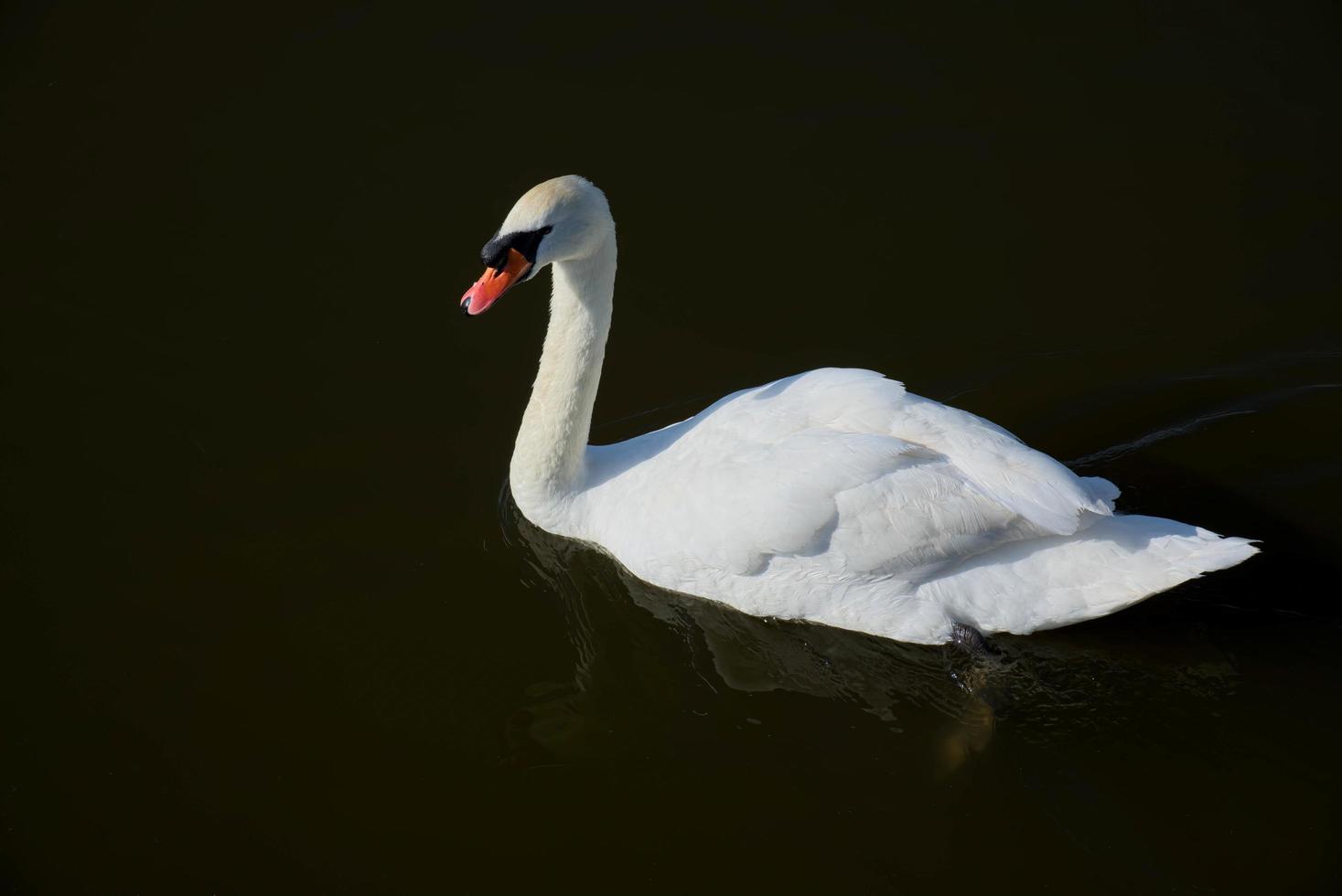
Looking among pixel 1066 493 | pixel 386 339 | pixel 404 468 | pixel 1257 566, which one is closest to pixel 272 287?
pixel 386 339

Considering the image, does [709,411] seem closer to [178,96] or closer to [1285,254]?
[1285,254]

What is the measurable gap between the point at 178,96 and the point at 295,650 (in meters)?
5.59

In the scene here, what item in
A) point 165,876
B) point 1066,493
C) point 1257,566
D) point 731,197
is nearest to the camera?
point 165,876

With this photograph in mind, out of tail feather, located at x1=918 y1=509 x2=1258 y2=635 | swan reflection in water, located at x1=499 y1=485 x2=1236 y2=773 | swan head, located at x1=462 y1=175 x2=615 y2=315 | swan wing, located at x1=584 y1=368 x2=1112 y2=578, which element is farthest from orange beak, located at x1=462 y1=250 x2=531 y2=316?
tail feather, located at x1=918 y1=509 x2=1258 y2=635

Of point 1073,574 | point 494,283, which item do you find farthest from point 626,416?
point 1073,574

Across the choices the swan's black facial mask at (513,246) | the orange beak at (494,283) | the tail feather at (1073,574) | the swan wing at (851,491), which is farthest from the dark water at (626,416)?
the swan's black facial mask at (513,246)

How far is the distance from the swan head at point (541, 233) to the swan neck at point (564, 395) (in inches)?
9.8

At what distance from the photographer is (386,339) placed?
793 cm

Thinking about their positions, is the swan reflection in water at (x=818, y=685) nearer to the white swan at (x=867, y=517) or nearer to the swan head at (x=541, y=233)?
the white swan at (x=867, y=517)

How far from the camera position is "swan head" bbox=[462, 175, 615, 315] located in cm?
563

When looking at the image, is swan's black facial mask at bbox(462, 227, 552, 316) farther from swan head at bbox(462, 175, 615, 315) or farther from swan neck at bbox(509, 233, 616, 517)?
swan neck at bbox(509, 233, 616, 517)

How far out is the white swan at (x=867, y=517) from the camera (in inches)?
222

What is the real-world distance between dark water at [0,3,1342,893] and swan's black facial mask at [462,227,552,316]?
1.50 m

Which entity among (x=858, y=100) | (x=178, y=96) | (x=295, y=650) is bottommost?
(x=295, y=650)
